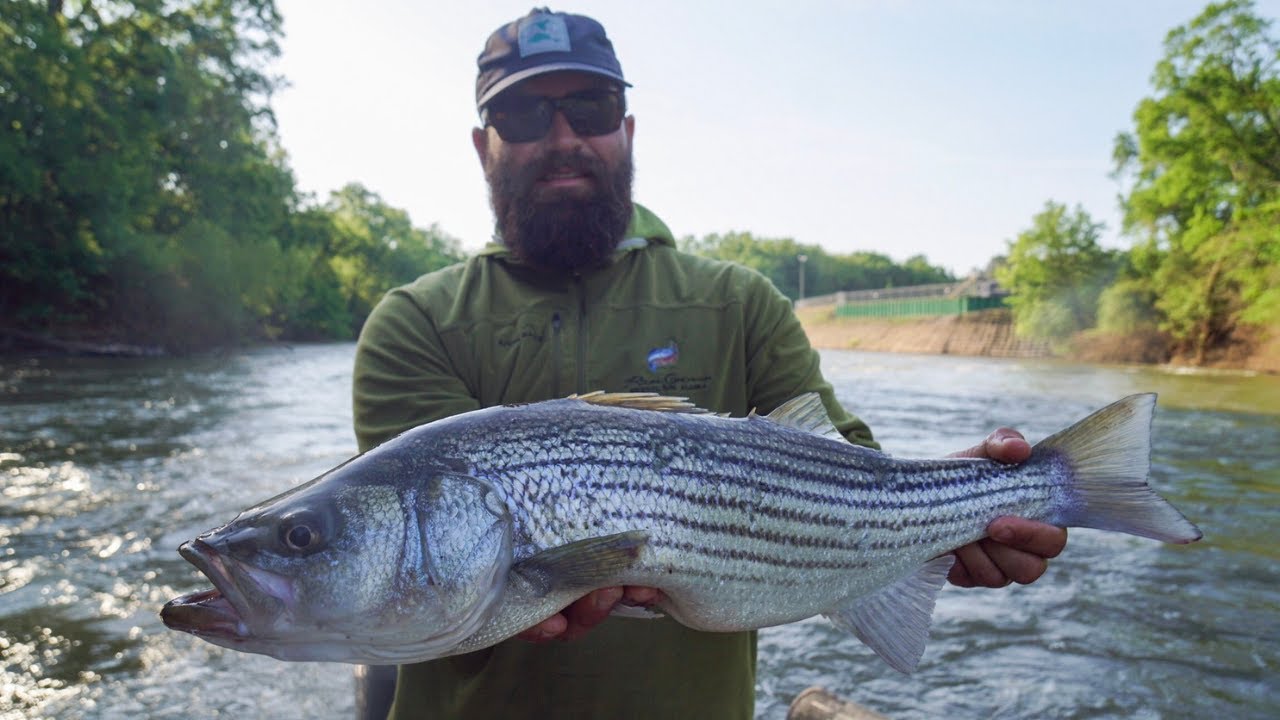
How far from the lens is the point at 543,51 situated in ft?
11.0

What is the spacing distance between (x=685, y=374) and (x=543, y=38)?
153 centimetres

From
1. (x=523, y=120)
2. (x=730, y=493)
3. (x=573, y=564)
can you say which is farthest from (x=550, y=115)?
(x=573, y=564)

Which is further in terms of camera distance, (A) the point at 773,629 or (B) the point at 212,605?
(A) the point at 773,629

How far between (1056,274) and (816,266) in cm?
8814

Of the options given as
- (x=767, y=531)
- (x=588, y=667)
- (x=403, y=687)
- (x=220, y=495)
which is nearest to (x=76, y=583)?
(x=220, y=495)

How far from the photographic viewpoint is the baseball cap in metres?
3.32

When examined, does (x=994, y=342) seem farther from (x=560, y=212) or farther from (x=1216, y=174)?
(x=560, y=212)

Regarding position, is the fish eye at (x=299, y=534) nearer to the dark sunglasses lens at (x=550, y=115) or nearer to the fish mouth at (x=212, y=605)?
the fish mouth at (x=212, y=605)

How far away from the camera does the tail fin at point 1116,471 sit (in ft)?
7.98

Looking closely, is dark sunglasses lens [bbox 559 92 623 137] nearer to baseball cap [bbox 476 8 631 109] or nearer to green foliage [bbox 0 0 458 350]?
baseball cap [bbox 476 8 631 109]

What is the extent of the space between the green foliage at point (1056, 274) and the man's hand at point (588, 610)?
2003 inches

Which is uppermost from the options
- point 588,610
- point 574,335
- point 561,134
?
point 561,134

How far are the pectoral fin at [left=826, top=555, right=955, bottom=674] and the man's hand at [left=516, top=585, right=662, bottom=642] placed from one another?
2.18 feet

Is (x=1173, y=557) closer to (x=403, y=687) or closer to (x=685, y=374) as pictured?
(x=685, y=374)
